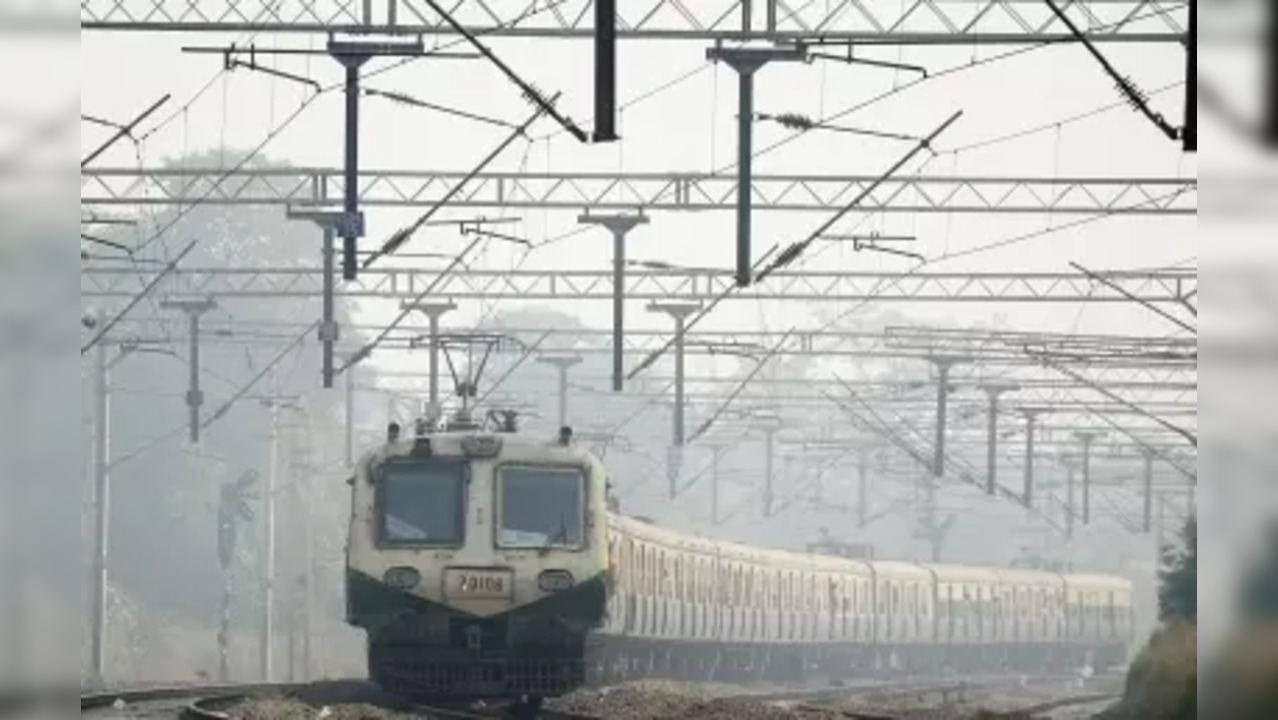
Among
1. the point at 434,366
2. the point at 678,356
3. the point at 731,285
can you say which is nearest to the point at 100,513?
the point at 678,356

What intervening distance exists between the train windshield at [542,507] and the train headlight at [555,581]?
0.28 metres

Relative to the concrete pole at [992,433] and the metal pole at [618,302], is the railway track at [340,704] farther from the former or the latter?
the concrete pole at [992,433]

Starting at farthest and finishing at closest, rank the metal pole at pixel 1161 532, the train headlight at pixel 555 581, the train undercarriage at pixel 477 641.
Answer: the metal pole at pixel 1161 532
the train headlight at pixel 555 581
the train undercarriage at pixel 477 641

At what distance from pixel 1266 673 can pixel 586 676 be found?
2048 cm

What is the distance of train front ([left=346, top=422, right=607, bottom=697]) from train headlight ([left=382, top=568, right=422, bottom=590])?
1 cm

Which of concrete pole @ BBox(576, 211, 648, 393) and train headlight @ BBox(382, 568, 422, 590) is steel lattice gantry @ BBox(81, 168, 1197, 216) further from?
train headlight @ BBox(382, 568, 422, 590)

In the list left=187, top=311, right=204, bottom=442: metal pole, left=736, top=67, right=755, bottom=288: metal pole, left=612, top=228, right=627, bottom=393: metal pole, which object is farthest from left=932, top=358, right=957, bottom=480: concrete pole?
left=736, top=67, right=755, bottom=288: metal pole

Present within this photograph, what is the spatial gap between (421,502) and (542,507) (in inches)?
39.0

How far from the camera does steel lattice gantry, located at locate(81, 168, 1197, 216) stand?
35.7 m

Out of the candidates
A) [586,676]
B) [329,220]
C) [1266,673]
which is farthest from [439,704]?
[1266,673]

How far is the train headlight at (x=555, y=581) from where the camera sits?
22828mm

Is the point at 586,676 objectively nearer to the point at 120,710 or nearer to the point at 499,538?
the point at 499,538

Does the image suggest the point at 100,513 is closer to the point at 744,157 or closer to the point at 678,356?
the point at 678,356

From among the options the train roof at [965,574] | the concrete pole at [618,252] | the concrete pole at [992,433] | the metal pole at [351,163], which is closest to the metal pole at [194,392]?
the concrete pole at [618,252]
